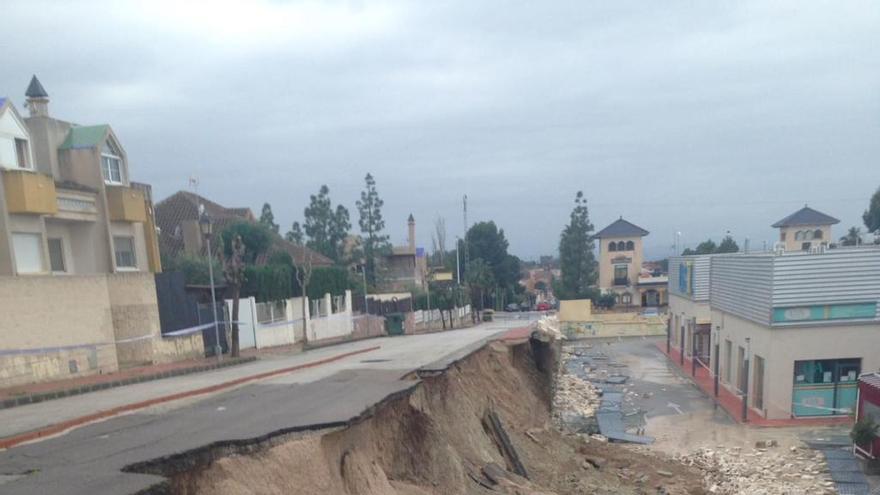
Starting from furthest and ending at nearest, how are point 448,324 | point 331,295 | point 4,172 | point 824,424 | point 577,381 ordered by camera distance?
point 448,324
point 331,295
point 577,381
point 824,424
point 4,172

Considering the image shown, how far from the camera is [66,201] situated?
14.8 m

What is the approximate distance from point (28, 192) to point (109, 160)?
Result: 3.63 m

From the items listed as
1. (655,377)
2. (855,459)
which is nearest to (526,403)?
(855,459)

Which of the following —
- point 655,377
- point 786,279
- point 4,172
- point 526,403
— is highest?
point 4,172

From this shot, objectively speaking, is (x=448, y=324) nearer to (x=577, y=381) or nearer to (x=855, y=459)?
(x=577, y=381)

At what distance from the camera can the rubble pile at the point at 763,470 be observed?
13.2 metres

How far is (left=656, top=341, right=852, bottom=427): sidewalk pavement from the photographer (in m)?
17.8

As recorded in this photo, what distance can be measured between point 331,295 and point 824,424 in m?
21.9

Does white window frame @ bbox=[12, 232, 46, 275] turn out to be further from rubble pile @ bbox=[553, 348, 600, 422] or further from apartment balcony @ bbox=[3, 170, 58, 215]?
rubble pile @ bbox=[553, 348, 600, 422]

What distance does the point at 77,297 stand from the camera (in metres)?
13.2

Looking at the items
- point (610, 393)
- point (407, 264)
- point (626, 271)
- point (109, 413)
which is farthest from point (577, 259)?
point (109, 413)

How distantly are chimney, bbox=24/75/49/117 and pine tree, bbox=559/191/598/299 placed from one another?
50645 millimetres

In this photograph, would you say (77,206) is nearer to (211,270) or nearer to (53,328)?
(53,328)

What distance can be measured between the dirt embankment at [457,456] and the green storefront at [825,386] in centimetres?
678
